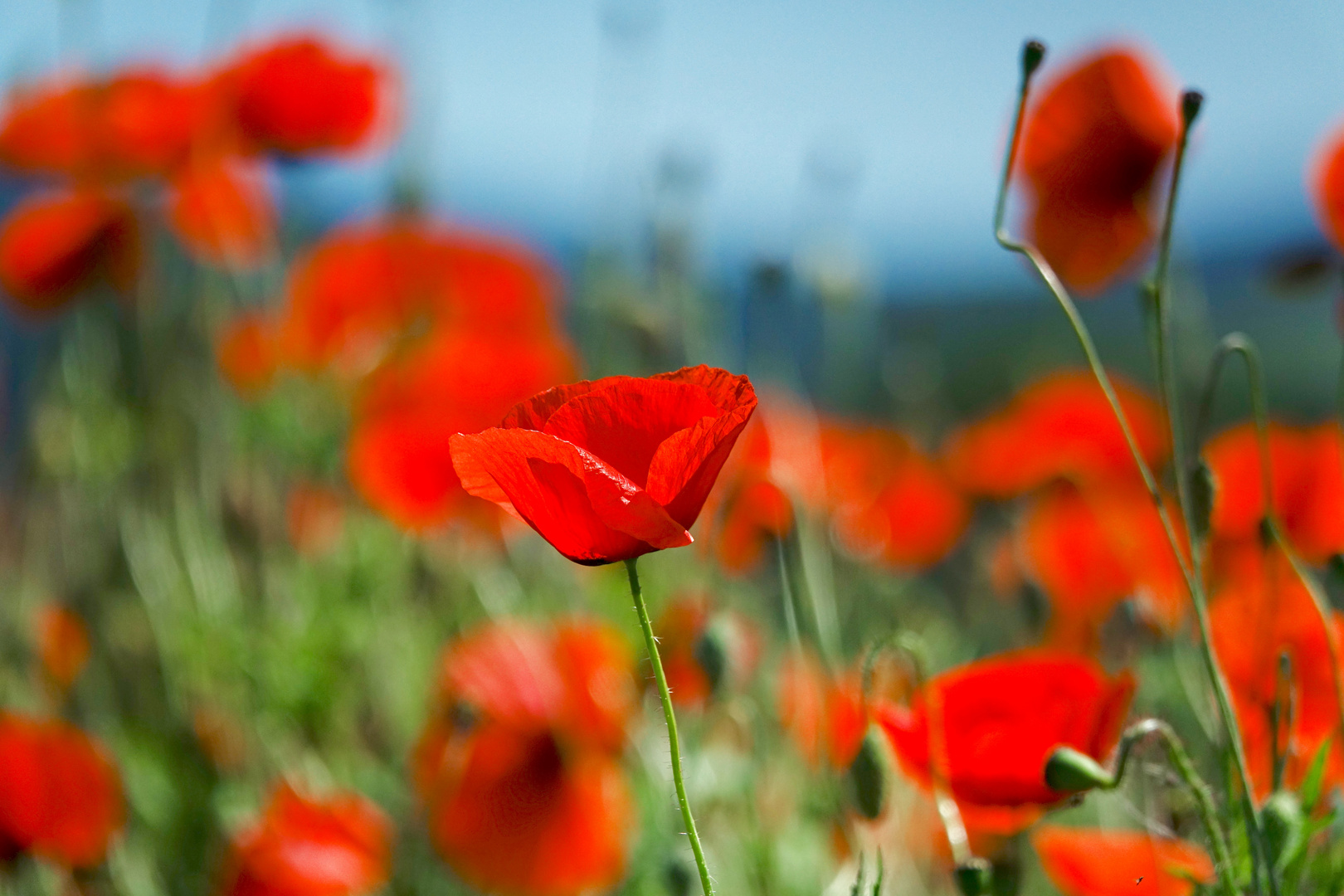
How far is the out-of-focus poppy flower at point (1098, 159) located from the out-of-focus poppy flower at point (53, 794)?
772 mm

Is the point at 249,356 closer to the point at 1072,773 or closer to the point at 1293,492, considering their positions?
the point at 1293,492

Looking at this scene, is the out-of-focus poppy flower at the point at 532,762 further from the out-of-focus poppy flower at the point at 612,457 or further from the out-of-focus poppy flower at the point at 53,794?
the out-of-focus poppy flower at the point at 612,457

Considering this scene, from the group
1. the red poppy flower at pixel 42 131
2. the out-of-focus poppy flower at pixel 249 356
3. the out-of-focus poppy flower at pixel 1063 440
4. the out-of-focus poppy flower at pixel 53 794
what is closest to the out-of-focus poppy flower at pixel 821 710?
the out-of-focus poppy flower at pixel 1063 440

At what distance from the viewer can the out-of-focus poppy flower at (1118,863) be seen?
0.50 metres

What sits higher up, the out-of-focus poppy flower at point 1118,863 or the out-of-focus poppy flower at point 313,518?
the out-of-focus poppy flower at point 1118,863

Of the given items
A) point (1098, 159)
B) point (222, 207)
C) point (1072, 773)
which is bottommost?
point (222, 207)

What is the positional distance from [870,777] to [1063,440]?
65 cm

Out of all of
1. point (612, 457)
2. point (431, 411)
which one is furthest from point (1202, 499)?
point (431, 411)

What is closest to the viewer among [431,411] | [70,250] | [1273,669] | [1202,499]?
[1202,499]

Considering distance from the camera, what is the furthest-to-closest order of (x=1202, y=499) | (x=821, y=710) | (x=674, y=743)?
(x=821, y=710), (x=1202, y=499), (x=674, y=743)

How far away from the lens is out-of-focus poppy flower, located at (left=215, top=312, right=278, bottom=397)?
1416 mm

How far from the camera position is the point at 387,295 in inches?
52.2

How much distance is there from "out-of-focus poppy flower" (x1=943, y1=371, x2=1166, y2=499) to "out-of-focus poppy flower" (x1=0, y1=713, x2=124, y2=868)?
744 millimetres

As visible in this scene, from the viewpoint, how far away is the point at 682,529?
367 mm
